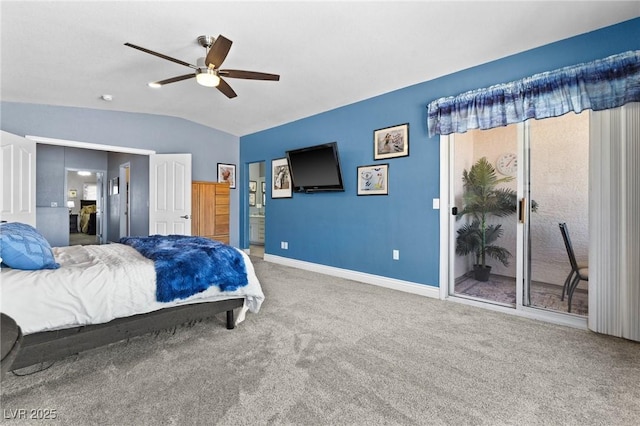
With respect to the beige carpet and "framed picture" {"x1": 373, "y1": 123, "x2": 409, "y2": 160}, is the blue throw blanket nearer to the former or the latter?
the beige carpet

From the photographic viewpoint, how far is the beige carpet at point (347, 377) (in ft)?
5.00

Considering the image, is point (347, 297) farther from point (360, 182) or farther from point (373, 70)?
point (373, 70)

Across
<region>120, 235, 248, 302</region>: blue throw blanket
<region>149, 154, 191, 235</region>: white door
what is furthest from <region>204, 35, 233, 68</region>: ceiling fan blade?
<region>149, 154, 191, 235</region>: white door

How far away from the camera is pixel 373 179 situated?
162 inches

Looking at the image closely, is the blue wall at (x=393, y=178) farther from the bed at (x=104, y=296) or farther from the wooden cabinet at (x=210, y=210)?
the bed at (x=104, y=296)

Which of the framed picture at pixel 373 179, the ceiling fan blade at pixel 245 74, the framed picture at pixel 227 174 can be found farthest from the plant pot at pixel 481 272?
the framed picture at pixel 227 174

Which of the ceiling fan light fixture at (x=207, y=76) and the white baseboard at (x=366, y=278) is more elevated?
the ceiling fan light fixture at (x=207, y=76)

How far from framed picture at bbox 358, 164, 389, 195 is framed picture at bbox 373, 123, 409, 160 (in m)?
0.15

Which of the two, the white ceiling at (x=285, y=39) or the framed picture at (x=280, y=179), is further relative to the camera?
the framed picture at (x=280, y=179)

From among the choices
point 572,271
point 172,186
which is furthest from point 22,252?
point 572,271

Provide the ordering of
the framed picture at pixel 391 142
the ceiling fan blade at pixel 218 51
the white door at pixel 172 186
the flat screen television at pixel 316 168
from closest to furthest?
the ceiling fan blade at pixel 218 51 → the framed picture at pixel 391 142 → the flat screen television at pixel 316 168 → the white door at pixel 172 186

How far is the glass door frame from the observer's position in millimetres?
2827

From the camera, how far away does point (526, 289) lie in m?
2.94

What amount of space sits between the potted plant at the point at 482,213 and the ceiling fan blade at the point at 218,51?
284 centimetres
